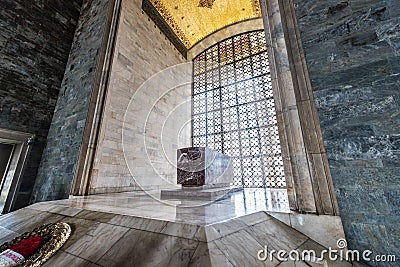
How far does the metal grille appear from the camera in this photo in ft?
21.5

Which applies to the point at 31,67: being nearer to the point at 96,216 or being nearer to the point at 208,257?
the point at 96,216

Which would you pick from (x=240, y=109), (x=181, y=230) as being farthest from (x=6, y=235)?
(x=240, y=109)

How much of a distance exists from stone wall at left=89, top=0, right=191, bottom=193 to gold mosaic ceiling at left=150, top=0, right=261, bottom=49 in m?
1.12

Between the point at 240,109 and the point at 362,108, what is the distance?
556 cm

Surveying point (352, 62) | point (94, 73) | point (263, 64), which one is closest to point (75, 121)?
point (94, 73)

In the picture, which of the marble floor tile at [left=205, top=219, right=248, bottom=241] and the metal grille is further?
the metal grille

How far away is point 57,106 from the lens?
222 inches

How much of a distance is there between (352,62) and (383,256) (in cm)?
223

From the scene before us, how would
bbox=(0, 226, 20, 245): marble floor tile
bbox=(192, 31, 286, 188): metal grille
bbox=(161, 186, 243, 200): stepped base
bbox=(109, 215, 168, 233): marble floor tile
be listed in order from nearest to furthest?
bbox=(109, 215, 168, 233): marble floor tile < bbox=(0, 226, 20, 245): marble floor tile < bbox=(161, 186, 243, 200): stepped base < bbox=(192, 31, 286, 188): metal grille

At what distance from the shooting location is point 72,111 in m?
4.96

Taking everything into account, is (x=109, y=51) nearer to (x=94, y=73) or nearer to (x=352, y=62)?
(x=94, y=73)

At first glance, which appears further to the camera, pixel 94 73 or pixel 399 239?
pixel 94 73

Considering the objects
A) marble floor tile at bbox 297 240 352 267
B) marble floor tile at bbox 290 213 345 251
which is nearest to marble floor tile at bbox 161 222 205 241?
marble floor tile at bbox 297 240 352 267

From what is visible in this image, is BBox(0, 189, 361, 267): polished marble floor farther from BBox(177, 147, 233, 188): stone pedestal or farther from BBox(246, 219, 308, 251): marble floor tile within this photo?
BBox(177, 147, 233, 188): stone pedestal
